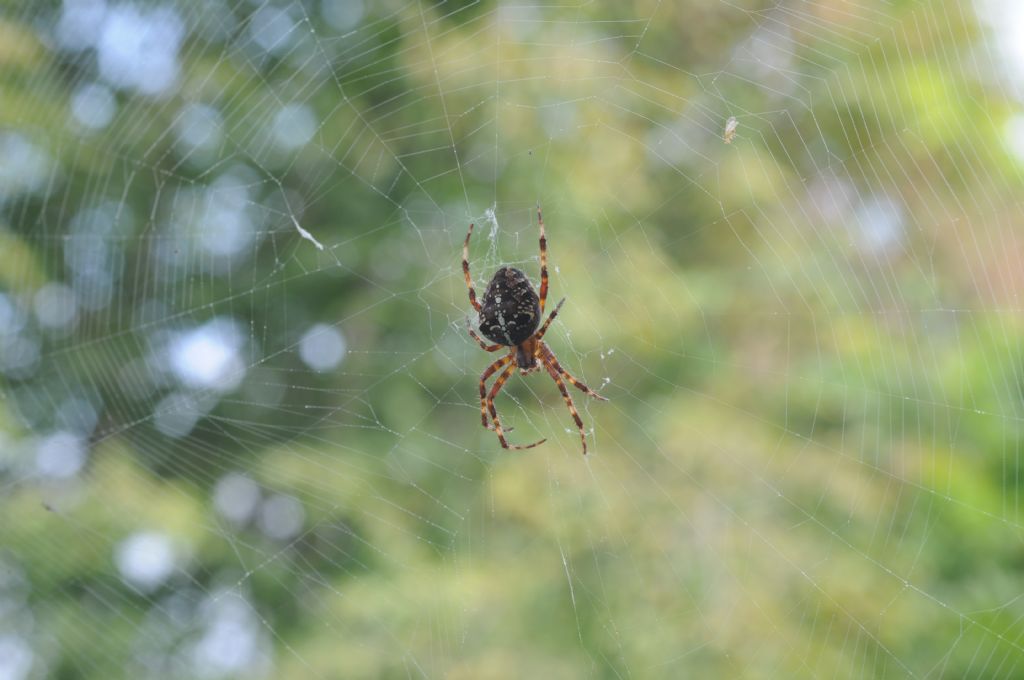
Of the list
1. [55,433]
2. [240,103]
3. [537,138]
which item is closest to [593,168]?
[537,138]

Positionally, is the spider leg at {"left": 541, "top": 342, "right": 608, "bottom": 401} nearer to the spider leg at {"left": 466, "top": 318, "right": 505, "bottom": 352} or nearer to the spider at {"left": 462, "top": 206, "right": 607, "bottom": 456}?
the spider at {"left": 462, "top": 206, "right": 607, "bottom": 456}

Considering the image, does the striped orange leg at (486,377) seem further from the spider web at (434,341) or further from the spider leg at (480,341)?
the spider web at (434,341)

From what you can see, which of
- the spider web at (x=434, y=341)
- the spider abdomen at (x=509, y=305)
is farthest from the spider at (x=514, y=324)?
the spider web at (x=434, y=341)

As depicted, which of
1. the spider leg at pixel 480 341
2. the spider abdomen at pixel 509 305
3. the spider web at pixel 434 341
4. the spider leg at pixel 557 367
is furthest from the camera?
the spider web at pixel 434 341

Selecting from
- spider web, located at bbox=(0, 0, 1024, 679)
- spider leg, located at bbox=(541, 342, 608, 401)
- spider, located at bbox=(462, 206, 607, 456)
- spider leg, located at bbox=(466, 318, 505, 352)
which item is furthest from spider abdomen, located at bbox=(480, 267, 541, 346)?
spider web, located at bbox=(0, 0, 1024, 679)

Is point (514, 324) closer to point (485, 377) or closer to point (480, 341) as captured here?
point (480, 341)

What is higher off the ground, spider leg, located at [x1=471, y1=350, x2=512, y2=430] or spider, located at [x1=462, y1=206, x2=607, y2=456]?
spider, located at [x1=462, y1=206, x2=607, y2=456]

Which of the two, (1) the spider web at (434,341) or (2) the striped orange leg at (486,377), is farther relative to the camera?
(1) the spider web at (434,341)

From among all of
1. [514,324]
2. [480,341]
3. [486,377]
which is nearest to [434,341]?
[486,377]
